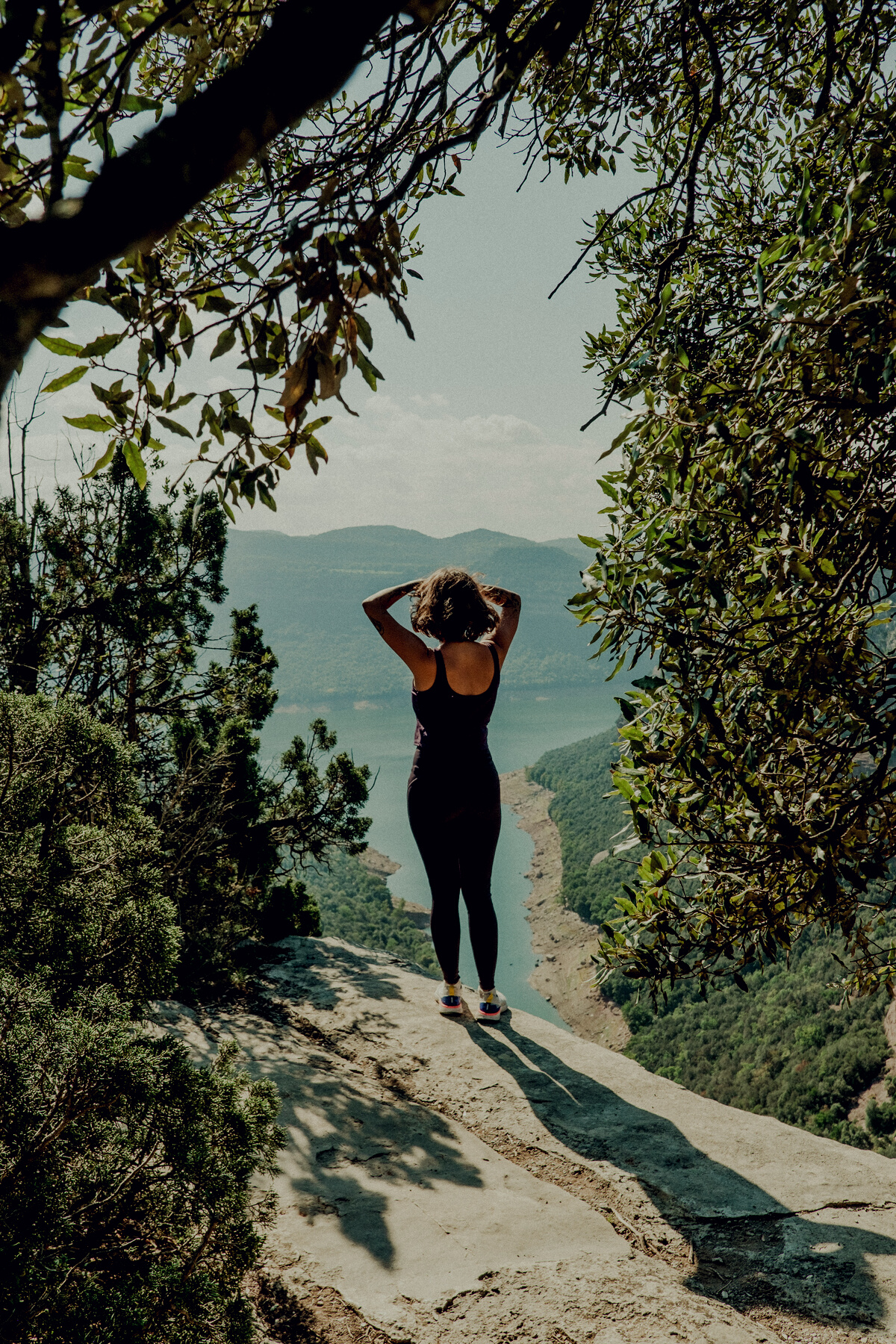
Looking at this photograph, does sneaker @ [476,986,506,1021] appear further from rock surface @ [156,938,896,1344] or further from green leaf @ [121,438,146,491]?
green leaf @ [121,438,146,491]

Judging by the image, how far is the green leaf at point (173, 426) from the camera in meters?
1.62

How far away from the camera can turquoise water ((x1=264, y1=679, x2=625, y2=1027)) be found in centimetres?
5328

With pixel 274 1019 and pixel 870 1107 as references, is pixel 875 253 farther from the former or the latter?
pixel 870 1107

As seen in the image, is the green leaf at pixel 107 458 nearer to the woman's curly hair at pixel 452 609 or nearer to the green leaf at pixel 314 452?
the green leaf at pixel 314 452

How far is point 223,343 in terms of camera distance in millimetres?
1447

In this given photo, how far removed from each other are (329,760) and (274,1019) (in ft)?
13.0

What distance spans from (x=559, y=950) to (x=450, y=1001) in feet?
167

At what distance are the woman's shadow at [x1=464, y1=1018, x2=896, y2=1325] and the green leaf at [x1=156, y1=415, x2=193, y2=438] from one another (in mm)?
2565

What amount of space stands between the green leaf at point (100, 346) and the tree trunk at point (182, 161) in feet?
2.54

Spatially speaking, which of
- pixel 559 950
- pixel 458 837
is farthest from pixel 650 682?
pixel 559 950

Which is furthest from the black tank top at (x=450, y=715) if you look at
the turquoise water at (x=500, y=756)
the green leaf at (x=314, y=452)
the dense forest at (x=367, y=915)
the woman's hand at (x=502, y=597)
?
the dense forest at (x=367, y=915)

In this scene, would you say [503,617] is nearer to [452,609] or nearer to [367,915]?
[452,609]

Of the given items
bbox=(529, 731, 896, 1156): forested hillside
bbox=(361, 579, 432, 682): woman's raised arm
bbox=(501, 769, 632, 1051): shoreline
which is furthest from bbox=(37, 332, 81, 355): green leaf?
bbox=(501, 769, 632, 1051): shoreline

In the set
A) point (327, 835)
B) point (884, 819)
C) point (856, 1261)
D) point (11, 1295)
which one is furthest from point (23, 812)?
point (327, 835)
